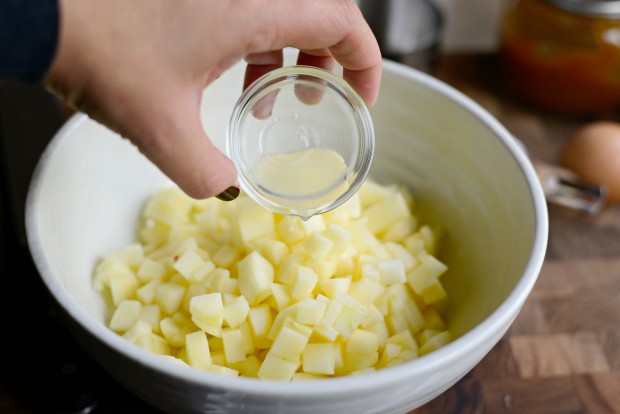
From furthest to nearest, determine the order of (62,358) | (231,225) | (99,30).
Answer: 1. (231,225)
2. (62,358)
3. (99,30)

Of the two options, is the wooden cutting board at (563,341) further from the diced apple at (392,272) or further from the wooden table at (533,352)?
the diced apple at (392,272)

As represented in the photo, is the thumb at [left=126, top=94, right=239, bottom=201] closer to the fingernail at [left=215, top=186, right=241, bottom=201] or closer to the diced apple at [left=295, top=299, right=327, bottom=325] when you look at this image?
the fingernail at [left=215, top=186, right=241, bottom=201]

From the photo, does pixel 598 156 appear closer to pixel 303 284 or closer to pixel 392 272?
pixel 392 272

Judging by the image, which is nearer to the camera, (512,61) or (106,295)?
(106,295)

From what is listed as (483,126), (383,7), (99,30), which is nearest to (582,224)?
(483,126)

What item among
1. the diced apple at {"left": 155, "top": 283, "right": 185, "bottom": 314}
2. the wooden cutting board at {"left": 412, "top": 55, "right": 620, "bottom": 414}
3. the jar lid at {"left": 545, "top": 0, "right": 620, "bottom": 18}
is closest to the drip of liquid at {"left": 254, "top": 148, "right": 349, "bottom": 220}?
the diced apple at {"left": 155, "top": 283, "right": 185, "bottom": 314}

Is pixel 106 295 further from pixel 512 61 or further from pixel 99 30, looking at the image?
pixel 512 61

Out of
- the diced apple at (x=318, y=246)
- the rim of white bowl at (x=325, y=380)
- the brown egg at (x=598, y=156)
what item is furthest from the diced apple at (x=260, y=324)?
the brown egg at (x=598, y=156)
